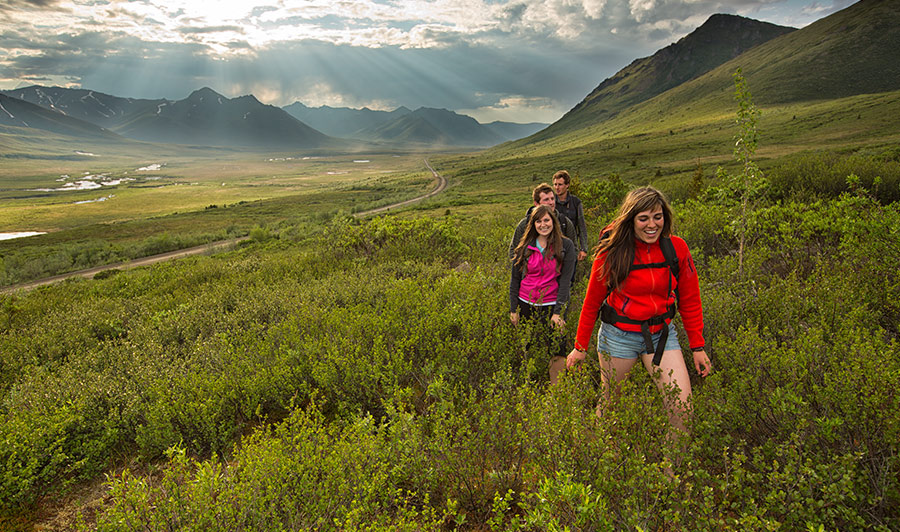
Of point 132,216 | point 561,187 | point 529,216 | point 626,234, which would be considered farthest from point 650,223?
point 132,216

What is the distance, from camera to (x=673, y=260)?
10.4 ft

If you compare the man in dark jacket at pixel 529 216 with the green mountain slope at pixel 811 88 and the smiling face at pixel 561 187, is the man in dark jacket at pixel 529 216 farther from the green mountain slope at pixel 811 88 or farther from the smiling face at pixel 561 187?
the green mountain slope at pixel 811 88

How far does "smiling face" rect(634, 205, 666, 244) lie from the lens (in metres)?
3.13

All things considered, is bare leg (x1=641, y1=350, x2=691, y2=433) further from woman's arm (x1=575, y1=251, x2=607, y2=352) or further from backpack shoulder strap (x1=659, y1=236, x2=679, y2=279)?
backpack shoulder strap (x1=659, y1=236, x2=679, y2=279)

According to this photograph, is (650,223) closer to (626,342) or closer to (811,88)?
(626,342)

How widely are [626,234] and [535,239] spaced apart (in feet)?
4.67

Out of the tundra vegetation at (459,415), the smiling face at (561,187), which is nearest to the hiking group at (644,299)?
the tundra vegetation at (459,415)

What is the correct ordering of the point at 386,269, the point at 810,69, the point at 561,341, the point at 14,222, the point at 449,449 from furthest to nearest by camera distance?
1. the point at 810,69
2. the point at 14,222
3. the point at 386,269
4. the point at 561,341
5. the point at 449,449

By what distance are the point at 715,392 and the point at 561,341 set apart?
1663 mm

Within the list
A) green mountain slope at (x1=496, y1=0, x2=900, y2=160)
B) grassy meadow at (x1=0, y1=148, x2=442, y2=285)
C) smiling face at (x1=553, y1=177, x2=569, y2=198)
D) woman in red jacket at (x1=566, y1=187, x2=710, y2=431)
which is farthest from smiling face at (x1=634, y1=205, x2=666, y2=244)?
green mountain slope at (x1=496, y1=0, x2=900, y2=160)

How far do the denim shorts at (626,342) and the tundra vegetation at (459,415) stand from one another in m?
0.30

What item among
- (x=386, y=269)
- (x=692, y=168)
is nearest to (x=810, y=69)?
(x=692, y=168)

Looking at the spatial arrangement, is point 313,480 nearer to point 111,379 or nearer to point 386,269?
point 111,379

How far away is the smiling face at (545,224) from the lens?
14.6 ft
